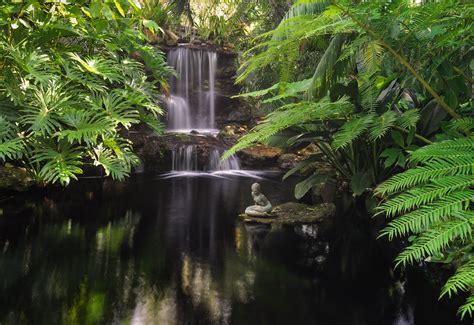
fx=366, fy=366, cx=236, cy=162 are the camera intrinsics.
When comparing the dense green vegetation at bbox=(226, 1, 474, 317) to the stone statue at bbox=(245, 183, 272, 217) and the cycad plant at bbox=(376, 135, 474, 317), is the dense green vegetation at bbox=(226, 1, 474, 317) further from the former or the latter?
the stone statue at bbox=(245, 183, 272, 217)

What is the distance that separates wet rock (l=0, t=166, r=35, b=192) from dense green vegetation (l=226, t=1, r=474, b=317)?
323 centimetres

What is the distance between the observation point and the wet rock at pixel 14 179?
4.56 metres

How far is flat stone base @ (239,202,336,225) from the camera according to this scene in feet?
13.2

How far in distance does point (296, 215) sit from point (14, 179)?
3.55m

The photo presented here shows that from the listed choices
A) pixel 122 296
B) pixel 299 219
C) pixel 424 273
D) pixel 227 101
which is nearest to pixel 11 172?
pixel 122 296

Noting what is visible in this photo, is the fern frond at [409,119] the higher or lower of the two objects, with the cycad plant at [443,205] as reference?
higher

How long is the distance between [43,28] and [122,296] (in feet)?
7.74

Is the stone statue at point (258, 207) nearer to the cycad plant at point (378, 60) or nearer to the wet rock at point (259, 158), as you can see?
the cycad plant at point (378, 60)

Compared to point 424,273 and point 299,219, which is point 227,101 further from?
point 424,273

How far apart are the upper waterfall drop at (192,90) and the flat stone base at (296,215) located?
20.4ft

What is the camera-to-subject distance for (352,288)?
8.45 feet

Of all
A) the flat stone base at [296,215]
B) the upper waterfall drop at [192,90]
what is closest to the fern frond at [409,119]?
the flat stone base at [296,215]

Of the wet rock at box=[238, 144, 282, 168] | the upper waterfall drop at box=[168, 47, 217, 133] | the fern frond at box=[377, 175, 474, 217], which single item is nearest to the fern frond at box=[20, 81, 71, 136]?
the fern frond at box=[377, 175, 474, 217]

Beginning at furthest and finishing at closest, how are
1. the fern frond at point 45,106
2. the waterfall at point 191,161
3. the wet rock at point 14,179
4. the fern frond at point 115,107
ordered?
the waterfall at point 191,161
the wet rock at point 14,179
the fern frond at point 115,107
the fern frond at point 45,106
